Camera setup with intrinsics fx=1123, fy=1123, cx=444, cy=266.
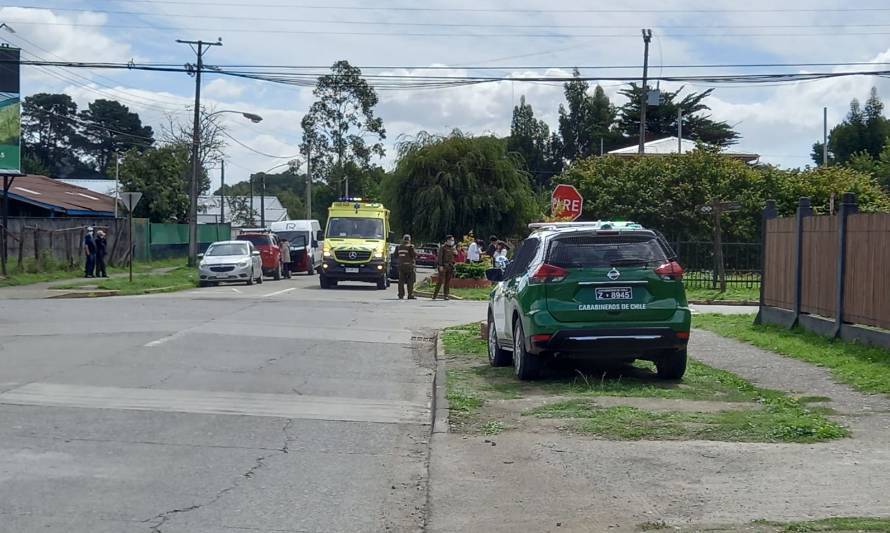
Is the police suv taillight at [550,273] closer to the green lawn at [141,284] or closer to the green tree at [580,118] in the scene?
the green lawn at [141,284]

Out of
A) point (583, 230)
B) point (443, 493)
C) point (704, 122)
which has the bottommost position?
point (443, 493)

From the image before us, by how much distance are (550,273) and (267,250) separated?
31853mm

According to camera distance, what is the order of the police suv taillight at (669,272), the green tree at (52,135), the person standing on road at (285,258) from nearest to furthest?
1. the police suv taillight at (669,272)
2. the person standing on road at (285,258)
3. the green tree at (52,135)

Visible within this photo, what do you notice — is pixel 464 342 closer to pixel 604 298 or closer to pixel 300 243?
pixel 604 298

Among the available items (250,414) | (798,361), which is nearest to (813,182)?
(798,361)

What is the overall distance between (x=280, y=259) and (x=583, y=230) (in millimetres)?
32366

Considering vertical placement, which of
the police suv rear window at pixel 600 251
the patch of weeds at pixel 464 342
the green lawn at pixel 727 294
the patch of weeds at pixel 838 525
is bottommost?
the patch of weeds at pixel 464 342

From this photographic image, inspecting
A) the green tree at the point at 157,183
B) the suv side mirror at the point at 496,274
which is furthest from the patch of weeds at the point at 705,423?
the green tree at the point at 157,183

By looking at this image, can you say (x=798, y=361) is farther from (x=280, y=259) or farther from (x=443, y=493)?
(x=280, y=259)

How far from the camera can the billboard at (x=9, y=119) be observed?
33.0 meters

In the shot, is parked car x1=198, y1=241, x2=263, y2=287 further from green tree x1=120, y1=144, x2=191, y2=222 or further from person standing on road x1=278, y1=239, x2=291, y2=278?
green tree x1=120, y1=144, x2=191, y2=222

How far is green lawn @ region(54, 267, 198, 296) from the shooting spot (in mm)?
31520

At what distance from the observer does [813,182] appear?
134ft

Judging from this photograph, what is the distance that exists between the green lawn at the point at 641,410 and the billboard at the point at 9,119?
23.1 meters
